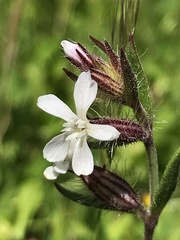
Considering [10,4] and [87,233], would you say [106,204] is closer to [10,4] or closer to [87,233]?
[87,233]

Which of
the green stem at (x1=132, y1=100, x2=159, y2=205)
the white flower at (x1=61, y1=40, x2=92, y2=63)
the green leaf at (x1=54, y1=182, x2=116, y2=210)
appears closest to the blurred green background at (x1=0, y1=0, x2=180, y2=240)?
the green leaf at (x1=54, y1=182, x2=116, y2=210)

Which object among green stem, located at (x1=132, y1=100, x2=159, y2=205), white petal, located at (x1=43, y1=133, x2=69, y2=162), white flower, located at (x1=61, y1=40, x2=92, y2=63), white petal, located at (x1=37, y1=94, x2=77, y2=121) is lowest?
green stem, located at (x1=132, y1=100, x2=159, y2=205)

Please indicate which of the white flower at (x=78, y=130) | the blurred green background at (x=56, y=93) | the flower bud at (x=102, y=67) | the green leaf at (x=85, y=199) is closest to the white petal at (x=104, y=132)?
the white flower at (x=78, y=130)

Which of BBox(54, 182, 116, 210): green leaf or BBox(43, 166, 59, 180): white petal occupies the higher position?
BBox(43, 166, 59, 180): white petal

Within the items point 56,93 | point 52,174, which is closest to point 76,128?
point 52,174

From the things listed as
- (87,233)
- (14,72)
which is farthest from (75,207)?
(14,72)

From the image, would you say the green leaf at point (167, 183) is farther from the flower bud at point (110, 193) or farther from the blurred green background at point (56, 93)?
the blurred green background at point (56, 93)

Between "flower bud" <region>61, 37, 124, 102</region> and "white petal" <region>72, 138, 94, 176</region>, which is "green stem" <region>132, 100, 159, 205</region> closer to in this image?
"flower bud" <region>61, 37, 124, 102</region>
